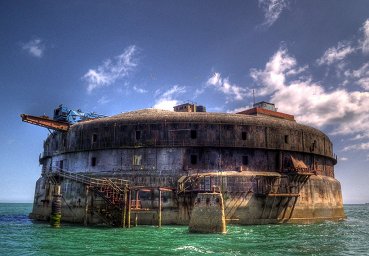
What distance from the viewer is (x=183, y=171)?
31.4 m

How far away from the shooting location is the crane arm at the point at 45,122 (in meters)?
34.4

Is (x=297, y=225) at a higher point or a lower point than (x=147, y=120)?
lower

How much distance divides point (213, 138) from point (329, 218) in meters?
14.7

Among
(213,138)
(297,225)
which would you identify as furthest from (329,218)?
(213,138)

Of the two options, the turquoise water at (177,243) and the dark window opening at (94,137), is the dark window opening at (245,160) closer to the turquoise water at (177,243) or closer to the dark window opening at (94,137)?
the turquoise water at (177,243)

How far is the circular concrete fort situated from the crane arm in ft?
1.30

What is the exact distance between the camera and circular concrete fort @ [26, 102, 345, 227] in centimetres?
2995

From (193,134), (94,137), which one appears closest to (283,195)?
A: (193,134)

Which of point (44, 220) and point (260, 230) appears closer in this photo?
point (260, 230)

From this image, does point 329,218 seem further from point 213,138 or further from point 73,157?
point 73,157

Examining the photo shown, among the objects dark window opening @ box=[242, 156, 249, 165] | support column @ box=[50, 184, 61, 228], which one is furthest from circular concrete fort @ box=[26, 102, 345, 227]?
support column @ box=[50, 184, 61, 228]

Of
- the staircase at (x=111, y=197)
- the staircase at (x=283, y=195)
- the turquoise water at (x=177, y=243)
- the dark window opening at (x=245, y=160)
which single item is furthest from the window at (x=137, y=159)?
the staircase at (x=283, y=195)

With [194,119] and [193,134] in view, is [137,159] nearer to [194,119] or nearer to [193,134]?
[193,134]

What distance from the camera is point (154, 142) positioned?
32156 millimetres
